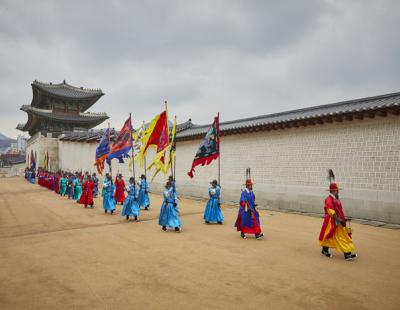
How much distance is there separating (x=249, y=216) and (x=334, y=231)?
2.32 metres

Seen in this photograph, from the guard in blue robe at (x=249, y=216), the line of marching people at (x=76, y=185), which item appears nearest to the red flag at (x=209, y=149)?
the guard in blue robe at (x=249, y=216)

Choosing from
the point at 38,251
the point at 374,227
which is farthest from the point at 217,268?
the point at 374,227

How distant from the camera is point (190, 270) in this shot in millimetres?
5129

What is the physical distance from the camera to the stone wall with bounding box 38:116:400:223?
9.68m

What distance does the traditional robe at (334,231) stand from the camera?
19.1 feet

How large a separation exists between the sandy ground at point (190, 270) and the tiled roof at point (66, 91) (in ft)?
109

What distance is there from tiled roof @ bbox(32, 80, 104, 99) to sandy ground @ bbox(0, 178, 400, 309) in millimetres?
33205

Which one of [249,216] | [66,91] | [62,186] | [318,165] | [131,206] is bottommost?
[62,186]

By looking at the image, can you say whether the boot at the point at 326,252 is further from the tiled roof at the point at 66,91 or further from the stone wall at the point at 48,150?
the tiled roof at the point at 66,91

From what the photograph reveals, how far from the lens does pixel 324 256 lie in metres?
6.03

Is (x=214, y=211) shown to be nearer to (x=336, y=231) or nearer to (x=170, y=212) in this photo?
(x=170, y=212)

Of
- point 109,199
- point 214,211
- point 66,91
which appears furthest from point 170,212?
point 66,91

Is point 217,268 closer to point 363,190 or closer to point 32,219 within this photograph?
point 363,190

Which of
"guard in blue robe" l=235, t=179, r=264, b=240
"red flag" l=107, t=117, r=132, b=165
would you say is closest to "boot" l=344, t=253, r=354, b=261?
"guard in blue robe" l=235, t=179, r=264, b=240
